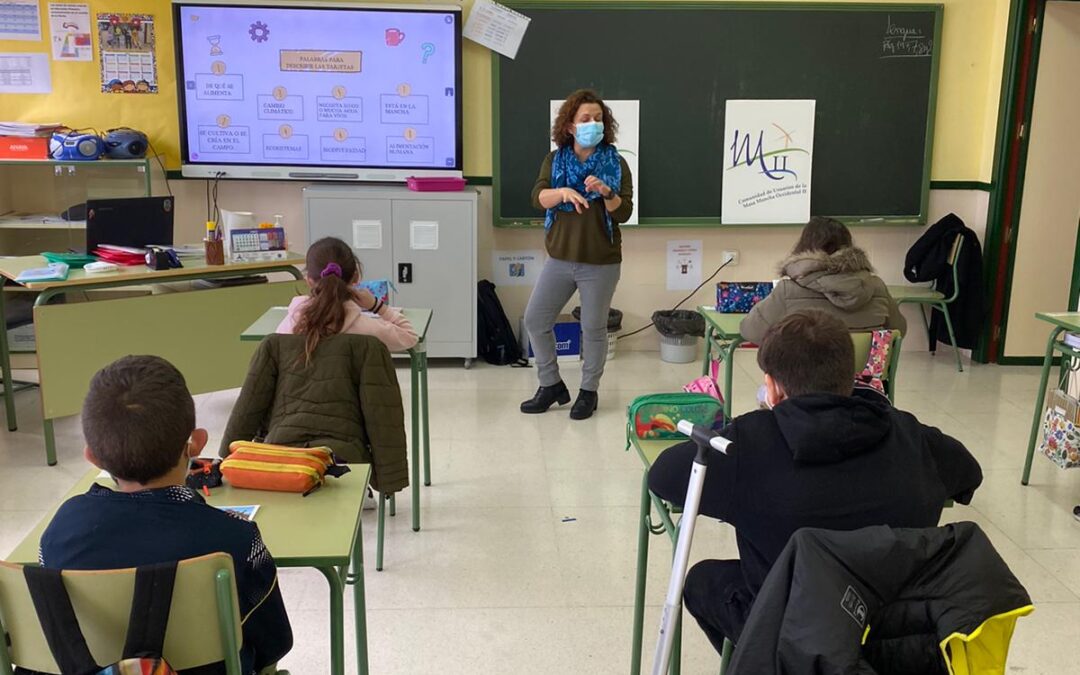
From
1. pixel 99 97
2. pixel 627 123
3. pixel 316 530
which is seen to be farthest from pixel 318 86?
pixel 316 530

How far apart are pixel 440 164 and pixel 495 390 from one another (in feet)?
4.68

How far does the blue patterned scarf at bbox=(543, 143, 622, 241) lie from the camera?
14.9ft

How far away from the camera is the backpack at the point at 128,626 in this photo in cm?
143

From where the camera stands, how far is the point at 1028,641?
2820 millimetres

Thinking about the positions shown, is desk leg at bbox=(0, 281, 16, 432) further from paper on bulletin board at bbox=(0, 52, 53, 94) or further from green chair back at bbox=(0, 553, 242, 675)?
green chair back at bbox=(0, 553, 242, 675)

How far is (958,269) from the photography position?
5848 millimetres

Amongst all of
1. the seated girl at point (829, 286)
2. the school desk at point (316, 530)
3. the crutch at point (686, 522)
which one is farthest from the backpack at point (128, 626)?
the seated girl at point (829, 286)

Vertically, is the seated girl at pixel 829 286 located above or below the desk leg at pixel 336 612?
above

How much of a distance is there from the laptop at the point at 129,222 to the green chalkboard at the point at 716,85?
6.56 feet

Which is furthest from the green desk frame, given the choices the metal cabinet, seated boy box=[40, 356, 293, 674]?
the metal cabinet

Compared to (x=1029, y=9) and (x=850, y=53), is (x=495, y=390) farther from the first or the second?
(x=1029, y=9)

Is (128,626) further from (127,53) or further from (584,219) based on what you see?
(127,53)

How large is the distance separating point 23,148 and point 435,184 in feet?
7.28

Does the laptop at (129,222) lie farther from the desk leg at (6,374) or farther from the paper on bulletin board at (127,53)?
the paper on bulletin board at (127,53)
